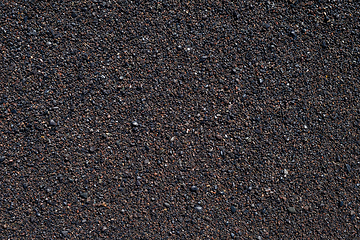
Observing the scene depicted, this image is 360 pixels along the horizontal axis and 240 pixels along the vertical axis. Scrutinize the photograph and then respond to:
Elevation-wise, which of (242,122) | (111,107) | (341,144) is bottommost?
(111,107)

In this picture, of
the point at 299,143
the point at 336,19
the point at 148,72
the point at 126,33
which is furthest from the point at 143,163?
the point at 336,19

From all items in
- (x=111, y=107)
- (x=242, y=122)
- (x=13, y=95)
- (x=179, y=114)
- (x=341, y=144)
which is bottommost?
(x=13, y=95)

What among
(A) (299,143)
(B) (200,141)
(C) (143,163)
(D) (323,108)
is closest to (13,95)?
(C) (143,163)

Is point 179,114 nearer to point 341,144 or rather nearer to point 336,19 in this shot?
point 341,144

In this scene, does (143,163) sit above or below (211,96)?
below

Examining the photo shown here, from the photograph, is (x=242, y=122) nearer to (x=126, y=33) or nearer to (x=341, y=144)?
(x=341, y=144)

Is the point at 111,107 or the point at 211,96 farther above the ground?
the point at 211,96
